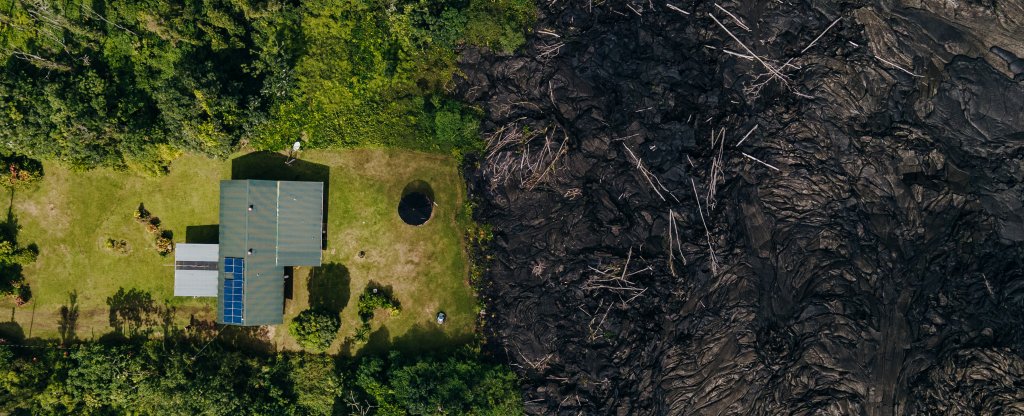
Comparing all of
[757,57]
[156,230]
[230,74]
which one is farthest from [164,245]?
[757,57]

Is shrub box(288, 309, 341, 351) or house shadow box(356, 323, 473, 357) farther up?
shrub box(288, 309, 341, 351)

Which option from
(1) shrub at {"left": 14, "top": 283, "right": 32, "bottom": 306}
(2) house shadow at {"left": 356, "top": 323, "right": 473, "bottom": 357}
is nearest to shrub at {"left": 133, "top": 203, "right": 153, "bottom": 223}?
(1) shrub at {"left": 14, "top": 283, "right": 32, "bottom": 306}

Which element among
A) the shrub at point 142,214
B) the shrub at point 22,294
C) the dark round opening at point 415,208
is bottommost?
the shrub at point 22,294

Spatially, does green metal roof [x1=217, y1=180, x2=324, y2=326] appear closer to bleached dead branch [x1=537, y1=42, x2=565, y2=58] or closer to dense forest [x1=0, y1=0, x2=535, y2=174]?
dense forest [x1=0, y1=0, x2=535, y2=174]

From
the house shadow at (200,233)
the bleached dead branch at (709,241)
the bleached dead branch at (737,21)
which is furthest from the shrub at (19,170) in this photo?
the bleached dead branch at (737,21)

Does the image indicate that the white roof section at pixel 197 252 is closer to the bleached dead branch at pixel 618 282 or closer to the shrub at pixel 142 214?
the shrub at pixel 142 214
